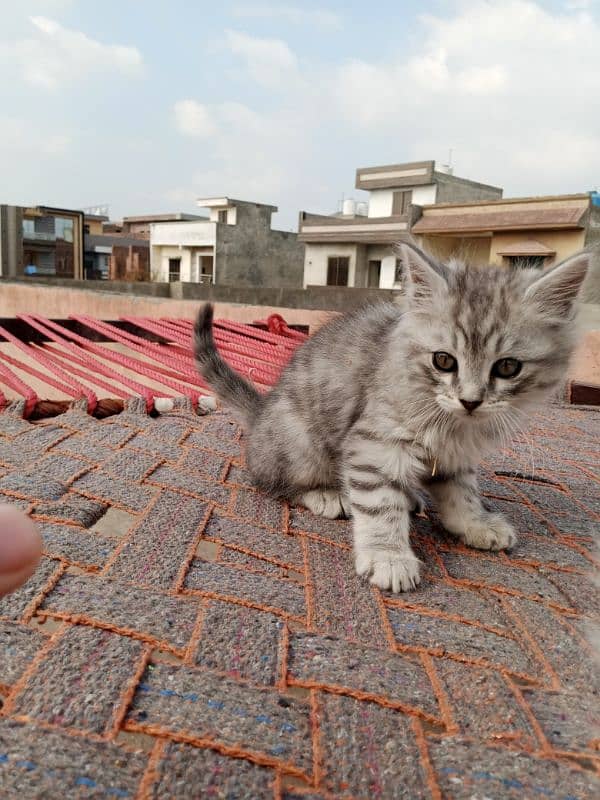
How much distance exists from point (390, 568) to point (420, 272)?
70 centimetres

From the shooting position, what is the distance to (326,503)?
162cm

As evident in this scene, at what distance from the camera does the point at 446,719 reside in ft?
2.75

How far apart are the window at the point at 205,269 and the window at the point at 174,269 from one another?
924 mm

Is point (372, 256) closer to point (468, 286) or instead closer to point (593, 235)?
point (593, 235)

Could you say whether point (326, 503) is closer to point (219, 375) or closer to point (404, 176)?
point (219, 375)

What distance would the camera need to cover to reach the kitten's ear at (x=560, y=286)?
4.52 feet

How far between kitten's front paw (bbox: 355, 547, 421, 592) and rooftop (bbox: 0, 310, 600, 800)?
1.0 inches

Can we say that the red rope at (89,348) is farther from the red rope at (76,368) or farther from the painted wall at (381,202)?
the painted wall at (381,202)

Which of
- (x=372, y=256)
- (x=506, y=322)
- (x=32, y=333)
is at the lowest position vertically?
(x=32, y=333)

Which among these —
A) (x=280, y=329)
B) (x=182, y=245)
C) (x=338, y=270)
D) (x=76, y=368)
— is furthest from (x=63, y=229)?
(x=76, y=368)

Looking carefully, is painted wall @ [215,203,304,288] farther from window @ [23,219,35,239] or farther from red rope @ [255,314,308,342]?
red rope @ [255,314,308,342]

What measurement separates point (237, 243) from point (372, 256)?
527cm

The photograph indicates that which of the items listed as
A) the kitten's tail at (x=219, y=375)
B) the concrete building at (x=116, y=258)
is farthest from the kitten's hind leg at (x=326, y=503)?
the concrete building at (x=116, y=258)

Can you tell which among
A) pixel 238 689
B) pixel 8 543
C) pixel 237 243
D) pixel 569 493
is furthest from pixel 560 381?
pixel 237 243
